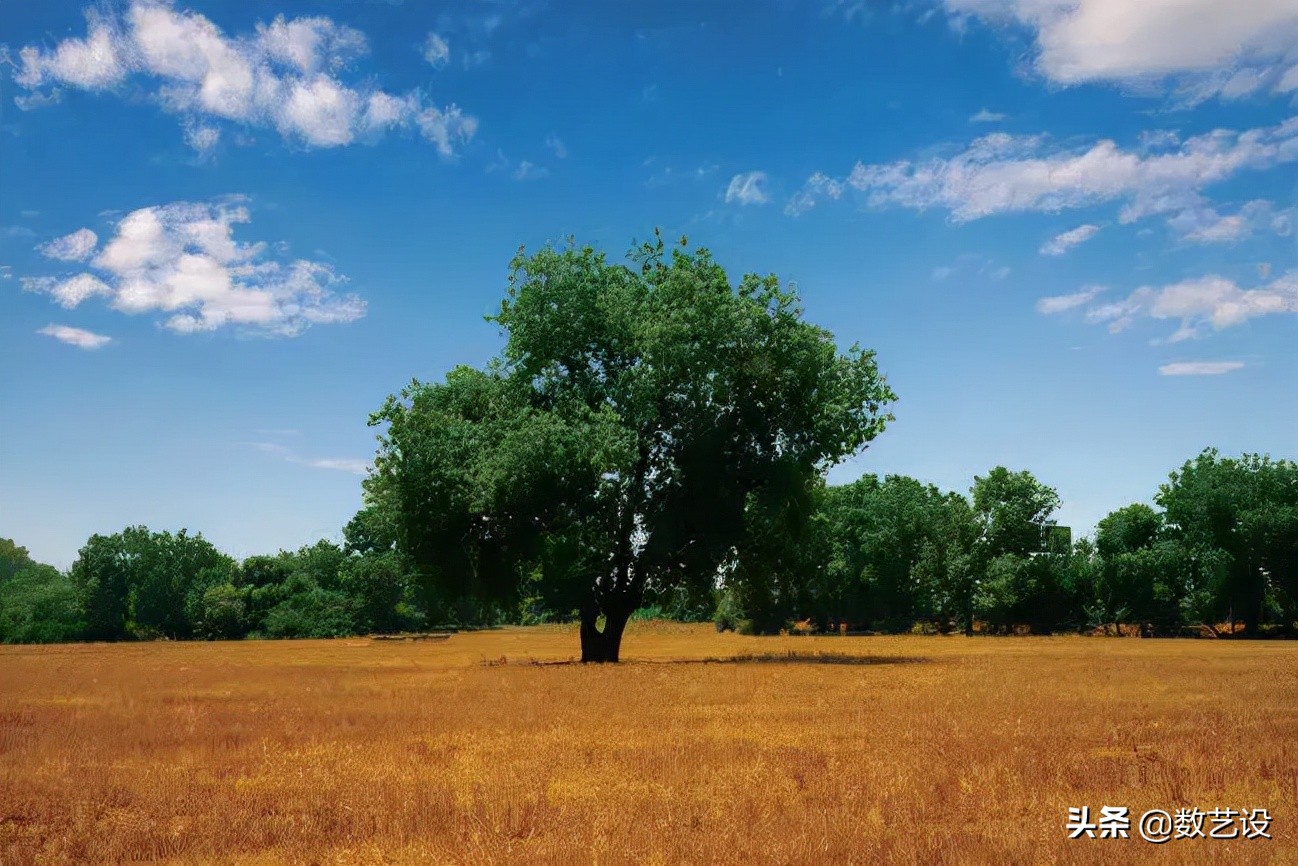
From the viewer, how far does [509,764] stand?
17891mm

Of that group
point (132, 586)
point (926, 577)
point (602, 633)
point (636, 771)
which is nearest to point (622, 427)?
point (602, 633)

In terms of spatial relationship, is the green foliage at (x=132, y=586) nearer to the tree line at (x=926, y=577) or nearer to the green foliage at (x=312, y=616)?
the tree line at (x=926, y=577)

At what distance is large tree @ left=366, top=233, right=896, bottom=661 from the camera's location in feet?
151

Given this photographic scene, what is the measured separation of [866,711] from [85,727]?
18.4 meters

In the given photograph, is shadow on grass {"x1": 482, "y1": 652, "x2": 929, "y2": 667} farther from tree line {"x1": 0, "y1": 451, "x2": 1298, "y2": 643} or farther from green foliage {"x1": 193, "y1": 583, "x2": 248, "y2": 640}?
green foliage {"x1": 193, "y1": 583, "x2": 248, "y2": 640}

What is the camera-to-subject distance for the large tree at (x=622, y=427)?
1817 inches

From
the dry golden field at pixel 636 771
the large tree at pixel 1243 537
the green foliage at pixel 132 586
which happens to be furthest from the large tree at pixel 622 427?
the green foliage at pixel 132 586

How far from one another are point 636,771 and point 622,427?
1119 inches

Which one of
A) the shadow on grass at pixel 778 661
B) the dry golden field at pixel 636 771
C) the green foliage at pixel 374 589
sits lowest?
the shadow on grass at pixel 778 661

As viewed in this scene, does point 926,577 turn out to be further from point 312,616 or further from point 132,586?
point 132,586

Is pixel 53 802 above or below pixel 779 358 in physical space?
below

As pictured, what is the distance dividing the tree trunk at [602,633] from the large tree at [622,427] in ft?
0.36

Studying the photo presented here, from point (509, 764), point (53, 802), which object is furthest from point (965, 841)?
point (53, 802)

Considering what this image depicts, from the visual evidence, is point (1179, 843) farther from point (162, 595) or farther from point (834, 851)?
point (162, 595)
